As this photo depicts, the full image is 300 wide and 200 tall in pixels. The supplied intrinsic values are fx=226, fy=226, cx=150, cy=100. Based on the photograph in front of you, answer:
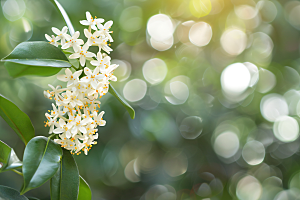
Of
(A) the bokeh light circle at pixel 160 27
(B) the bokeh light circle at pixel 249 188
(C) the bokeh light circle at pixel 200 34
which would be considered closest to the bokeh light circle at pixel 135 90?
(A) the bokeh light circle at pixel 160 27

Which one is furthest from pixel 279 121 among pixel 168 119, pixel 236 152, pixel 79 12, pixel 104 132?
pixel 79 12

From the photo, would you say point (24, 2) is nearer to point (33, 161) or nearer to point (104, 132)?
point (104, 132)

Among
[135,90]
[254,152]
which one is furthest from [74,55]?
[254,152]

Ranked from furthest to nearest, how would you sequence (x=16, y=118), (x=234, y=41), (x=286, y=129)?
(x=286, y=129) < (x=234, y=41) < (x=16, y=118)

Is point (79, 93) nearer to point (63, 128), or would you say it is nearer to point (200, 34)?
point (63, 128)

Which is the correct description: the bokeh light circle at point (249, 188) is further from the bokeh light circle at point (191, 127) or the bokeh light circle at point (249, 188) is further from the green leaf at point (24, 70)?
the green leaf at point (24, 70)

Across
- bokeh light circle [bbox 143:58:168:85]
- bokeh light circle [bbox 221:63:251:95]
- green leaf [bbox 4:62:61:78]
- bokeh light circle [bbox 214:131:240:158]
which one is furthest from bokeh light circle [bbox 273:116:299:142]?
green leaf [bbox 4:62:61:78]

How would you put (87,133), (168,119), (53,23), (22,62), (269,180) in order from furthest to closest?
(269,180) → (168,119) → (53,23) → (87,133) → (22,62)
